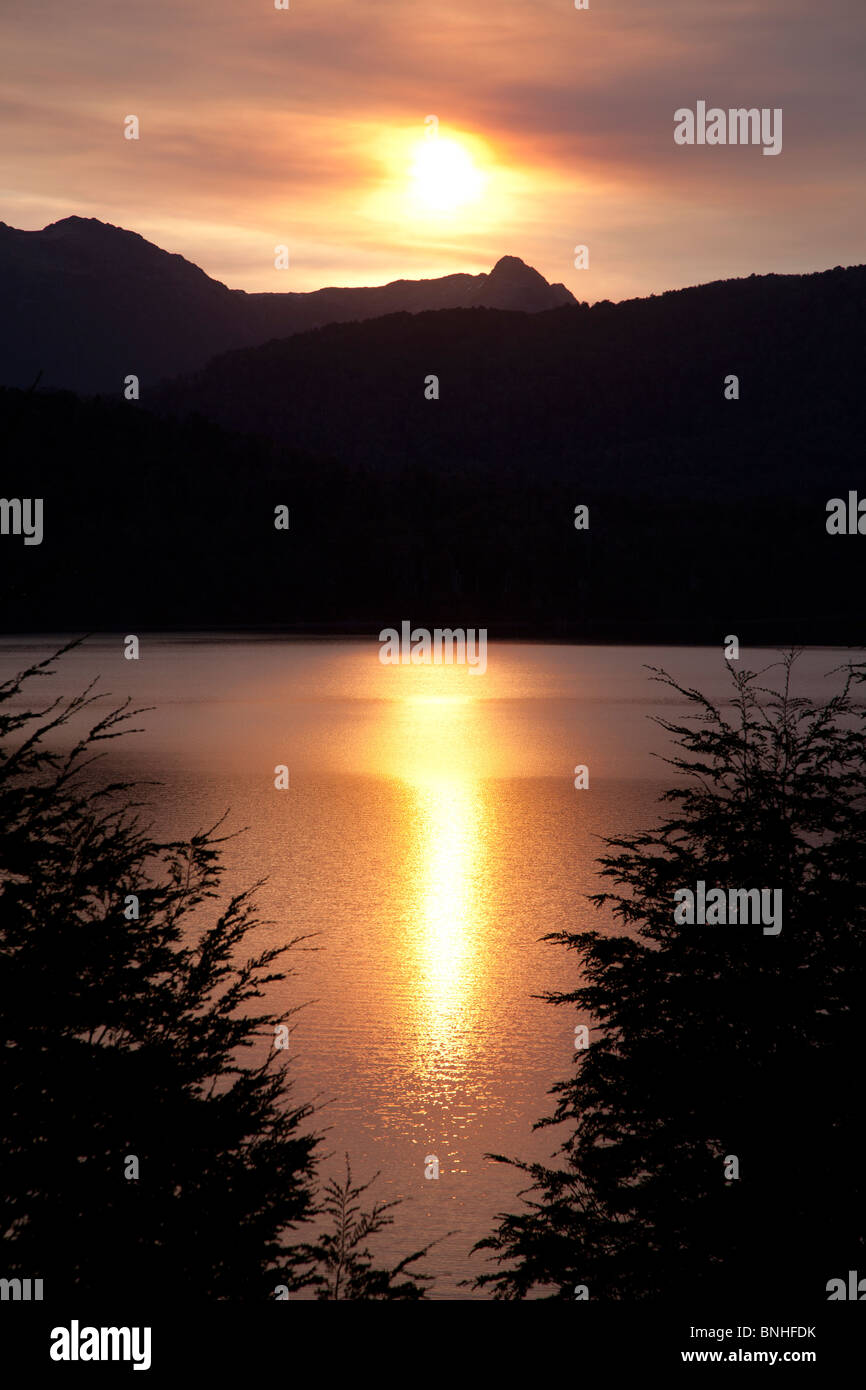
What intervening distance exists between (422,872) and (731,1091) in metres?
24.1

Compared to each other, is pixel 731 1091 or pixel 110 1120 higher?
pixel 110 1120

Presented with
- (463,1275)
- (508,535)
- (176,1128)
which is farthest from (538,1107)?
(508,535)

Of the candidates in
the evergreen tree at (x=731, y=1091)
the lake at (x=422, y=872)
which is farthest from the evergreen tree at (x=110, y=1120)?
the lake at (x=422, y=872)

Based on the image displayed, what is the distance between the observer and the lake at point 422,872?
1620cm

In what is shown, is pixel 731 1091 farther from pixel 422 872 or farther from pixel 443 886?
pixel 422 872

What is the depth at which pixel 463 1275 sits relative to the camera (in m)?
12.7

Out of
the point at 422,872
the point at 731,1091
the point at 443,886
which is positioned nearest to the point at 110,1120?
the point at 731,1091

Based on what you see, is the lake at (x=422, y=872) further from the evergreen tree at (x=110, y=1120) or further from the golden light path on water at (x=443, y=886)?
the evergreen tree at (x=110, y=1120)

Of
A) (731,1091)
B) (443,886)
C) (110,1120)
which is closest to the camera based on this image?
(110,1120)

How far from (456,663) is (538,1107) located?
11190 centimetres

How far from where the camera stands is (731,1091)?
936 centimetres
